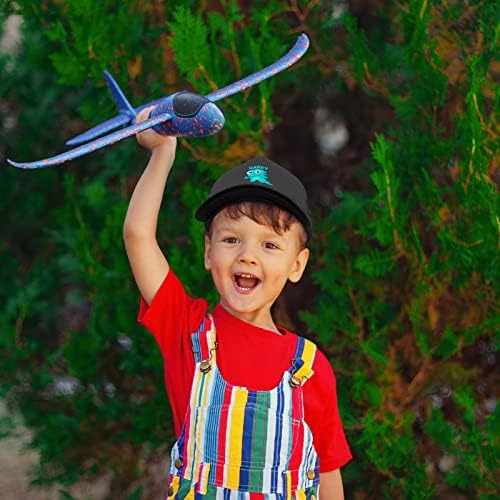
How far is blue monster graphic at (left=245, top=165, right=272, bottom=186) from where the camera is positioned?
8.39 ft

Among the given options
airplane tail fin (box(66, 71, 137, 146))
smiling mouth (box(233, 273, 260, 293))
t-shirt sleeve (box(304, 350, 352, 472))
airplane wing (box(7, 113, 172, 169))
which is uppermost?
airplane tail fin (box(66, 71, 137, 146))

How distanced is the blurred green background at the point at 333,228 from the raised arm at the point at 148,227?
2.30 ft

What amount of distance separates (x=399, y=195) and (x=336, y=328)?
1.84 feet

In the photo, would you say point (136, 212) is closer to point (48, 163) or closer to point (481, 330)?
point (48, 163)

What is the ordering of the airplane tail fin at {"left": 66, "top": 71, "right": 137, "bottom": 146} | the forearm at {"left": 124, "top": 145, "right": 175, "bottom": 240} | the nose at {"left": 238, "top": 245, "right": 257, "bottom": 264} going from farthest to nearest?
the airplane tail fin at {"left": 66, "top": 71, "right": 137, "bottom": 146} < the forearm at {"left": 124, "top": 145, "right": 175, "bottom": 240} < the nose at {"left": 238, "top": 245, "right": 257, "bottom": 264}

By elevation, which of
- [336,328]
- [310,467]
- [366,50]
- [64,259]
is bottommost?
[310,467]

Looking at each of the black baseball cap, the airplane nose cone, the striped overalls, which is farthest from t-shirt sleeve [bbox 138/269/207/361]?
the airplane nose cone

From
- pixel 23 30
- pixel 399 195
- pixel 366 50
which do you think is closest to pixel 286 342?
pixel 399 195

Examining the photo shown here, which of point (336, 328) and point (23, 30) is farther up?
point (23, 30)

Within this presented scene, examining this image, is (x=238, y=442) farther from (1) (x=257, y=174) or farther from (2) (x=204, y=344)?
(1) (x=257, y=174)

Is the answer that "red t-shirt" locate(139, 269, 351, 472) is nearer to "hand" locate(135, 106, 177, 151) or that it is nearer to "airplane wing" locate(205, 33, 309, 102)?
"hand" locate(135, 106, 177, 151)

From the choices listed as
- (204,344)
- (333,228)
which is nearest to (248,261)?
(204,344)

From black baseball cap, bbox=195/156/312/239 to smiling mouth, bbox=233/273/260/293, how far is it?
0.21 metres

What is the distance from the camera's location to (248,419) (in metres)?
2.38
